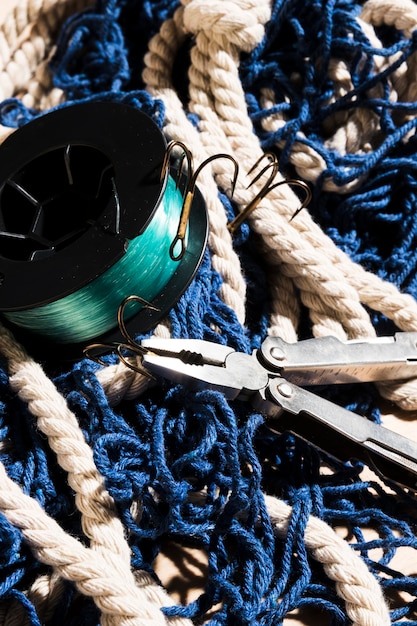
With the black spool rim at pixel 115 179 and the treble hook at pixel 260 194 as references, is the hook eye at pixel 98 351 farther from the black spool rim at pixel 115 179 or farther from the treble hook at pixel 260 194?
the treble hook at pixel 260 194

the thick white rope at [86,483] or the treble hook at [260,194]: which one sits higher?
the treble hook at [260,194]

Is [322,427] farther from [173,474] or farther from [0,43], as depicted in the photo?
[0,43]

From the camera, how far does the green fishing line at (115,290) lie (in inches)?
29.2

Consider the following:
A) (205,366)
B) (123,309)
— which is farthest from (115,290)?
(205,366)

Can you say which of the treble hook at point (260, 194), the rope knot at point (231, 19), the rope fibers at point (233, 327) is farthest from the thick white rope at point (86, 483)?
the rope knot at point (231, 19)

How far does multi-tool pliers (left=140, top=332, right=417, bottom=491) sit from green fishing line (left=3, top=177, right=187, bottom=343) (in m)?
0.08

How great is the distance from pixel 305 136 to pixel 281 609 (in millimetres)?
581

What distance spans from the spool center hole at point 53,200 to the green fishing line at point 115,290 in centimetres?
6

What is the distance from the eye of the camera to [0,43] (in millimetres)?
A: 1039

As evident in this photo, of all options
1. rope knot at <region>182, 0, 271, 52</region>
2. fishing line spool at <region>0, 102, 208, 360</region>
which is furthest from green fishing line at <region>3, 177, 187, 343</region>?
rope knot at <region>182, 0, 271, 52</region>

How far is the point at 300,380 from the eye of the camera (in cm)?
77

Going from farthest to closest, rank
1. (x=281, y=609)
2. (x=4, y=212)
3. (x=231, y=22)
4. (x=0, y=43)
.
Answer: (x=0, y=43)
(x=231, y=22)
(x=4, y=212)
(x=281, y=609)

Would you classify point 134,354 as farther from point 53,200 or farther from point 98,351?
point 53,200

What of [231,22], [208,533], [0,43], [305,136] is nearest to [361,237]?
[305,136]
